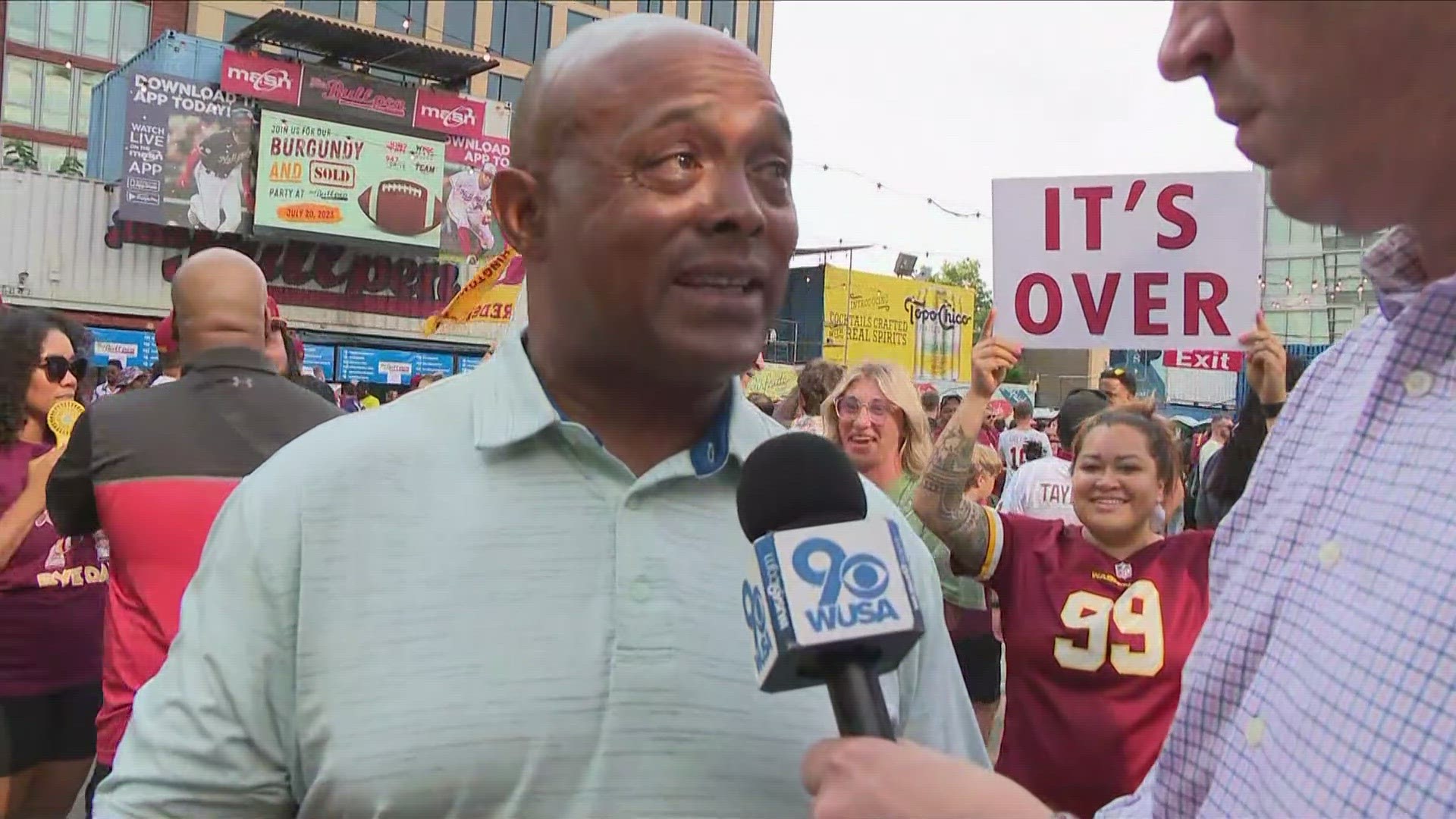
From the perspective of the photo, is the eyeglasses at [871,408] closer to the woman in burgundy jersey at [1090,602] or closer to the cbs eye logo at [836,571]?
the woman in burgundy jersey at [1090,602]

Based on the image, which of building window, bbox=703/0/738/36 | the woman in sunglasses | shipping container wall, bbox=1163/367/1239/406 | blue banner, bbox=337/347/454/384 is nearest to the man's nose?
the woman in sunglasses

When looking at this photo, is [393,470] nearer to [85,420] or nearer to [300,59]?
[85,420]

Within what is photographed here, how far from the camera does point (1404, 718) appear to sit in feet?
3.43

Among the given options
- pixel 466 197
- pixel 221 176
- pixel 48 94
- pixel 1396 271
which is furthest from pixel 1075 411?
pixel 48 94

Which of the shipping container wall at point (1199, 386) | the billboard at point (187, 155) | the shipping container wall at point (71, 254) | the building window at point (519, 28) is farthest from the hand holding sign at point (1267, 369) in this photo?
the building window at point (519, 28)

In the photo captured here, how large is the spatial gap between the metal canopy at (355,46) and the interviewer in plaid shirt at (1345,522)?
25299 millimetres

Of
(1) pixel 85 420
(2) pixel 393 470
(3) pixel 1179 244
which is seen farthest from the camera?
(3) pixel 1179 244

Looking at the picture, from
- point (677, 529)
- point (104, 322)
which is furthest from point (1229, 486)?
point (104, 322)

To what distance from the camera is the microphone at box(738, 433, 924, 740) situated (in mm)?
1090

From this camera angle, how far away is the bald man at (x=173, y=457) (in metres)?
3.08

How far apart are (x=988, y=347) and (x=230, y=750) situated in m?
3.28

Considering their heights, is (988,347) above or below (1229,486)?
above

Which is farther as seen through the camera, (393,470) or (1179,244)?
(1179,244)

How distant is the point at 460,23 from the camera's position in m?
36.8
